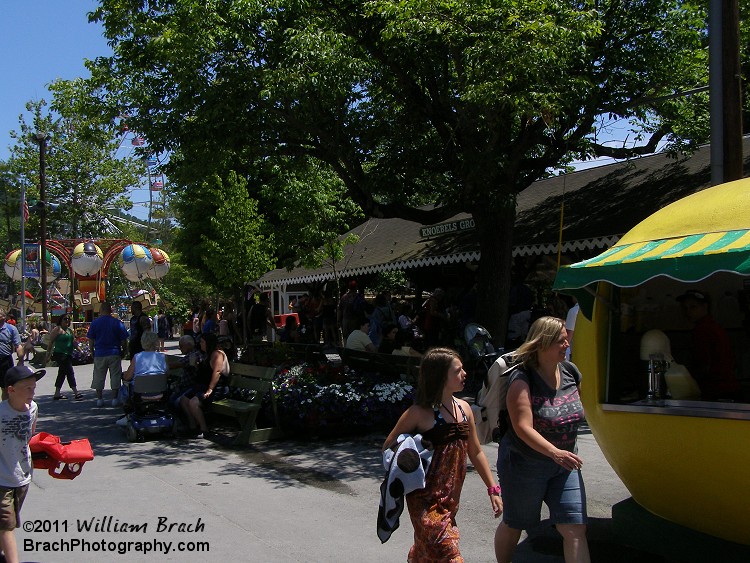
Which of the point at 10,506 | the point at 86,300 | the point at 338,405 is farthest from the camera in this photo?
the point at 86,300

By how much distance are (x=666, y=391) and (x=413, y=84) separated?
26.6ft

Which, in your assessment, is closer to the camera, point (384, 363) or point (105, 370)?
point (384, 363)

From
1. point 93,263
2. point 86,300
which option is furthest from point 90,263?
point 86,300

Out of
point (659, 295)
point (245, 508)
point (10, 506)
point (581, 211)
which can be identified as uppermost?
point (581, 211)

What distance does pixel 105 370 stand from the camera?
42.7 feet

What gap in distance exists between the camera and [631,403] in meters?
5.20

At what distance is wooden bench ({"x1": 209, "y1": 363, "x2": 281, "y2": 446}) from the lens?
9594mm

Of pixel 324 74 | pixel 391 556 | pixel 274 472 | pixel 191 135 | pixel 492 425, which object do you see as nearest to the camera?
pixel 492 425

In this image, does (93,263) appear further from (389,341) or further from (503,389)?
(503,389)

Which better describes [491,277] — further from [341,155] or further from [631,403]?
[631,403]

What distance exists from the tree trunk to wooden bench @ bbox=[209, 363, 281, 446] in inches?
167

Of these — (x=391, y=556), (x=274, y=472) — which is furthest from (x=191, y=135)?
(x=391, y=556)

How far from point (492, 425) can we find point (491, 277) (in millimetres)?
8143

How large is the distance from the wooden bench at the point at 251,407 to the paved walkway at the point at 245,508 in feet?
0.71
